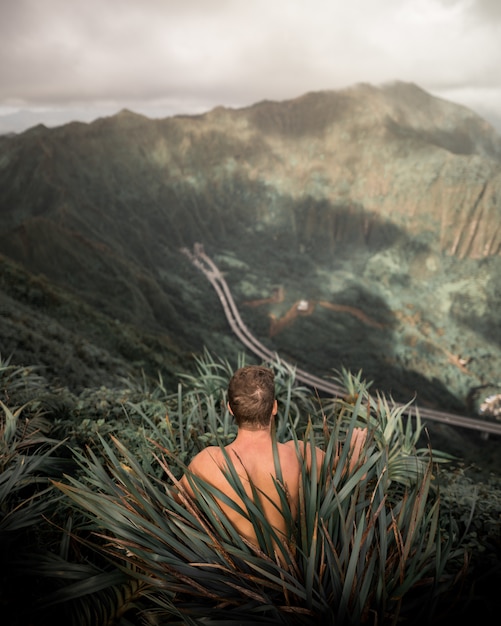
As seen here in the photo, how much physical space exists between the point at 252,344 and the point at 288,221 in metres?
44.4

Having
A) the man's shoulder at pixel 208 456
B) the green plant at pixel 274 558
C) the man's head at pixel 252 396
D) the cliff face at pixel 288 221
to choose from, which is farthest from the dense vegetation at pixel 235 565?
the cliff face at pixel 288 221

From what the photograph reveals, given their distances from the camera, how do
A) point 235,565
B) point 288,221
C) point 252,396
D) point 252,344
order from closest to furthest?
1. point 235,565
2. point 252,396
3. point 252,344
4. point 288,221

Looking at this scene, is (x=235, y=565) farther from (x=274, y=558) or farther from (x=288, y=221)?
(x=288, y=221)

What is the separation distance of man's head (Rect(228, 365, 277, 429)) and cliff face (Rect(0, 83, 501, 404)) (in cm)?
2781

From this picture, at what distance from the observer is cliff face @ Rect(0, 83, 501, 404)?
46.6 m

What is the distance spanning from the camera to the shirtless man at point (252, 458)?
6.73 feet

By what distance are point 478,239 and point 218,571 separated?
3334 inches

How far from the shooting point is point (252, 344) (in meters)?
46.2

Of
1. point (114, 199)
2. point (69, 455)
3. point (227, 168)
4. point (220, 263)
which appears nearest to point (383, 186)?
point (227, 168)

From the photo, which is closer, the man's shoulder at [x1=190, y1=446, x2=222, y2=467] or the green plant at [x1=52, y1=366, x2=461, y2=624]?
the green plant at [x1=52, y1=366, x2=461, y2=624]

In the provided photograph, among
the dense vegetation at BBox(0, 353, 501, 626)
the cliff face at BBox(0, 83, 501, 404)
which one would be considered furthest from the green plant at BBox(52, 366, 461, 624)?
the cliff face at BBox(0, 83, 501, 404)

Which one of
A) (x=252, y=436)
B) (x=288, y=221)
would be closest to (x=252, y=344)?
(x=252, y=436)

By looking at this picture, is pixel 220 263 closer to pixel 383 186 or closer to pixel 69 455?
pixel 383 186

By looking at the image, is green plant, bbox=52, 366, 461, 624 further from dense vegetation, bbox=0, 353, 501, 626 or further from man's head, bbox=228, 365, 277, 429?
man's head, bbox=228, 365, 277, 429
